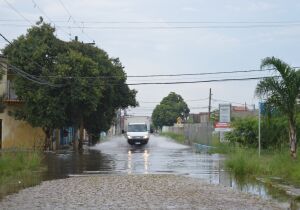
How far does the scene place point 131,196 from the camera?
1494cm

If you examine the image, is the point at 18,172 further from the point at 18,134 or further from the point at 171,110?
the point at 171,110

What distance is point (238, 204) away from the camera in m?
13.3

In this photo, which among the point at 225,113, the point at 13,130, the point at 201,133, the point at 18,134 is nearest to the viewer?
the point at 225,113

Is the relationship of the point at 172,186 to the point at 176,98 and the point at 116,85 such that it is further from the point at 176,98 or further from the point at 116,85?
the point at 176,98

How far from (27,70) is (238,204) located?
2918 centimetres

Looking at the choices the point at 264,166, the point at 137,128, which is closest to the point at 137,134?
the point at 137,128

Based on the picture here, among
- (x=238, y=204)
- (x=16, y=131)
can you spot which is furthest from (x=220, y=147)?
(x=238, y=204)

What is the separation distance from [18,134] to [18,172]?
80.3 feet

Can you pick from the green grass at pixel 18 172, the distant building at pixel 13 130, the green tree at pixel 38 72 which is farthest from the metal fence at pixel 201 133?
the green grass at pixel 18 172

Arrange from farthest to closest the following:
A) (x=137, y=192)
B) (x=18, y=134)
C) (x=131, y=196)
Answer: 1. (x=18, y=134)
2. (x=137, y=192)
3. (x=131, y=196)

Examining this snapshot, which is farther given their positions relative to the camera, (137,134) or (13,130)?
(137,134)

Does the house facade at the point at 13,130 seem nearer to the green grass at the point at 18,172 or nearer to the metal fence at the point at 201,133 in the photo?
the metal fence at the point at 201,133

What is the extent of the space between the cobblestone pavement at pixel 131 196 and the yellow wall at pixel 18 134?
26.5 meters

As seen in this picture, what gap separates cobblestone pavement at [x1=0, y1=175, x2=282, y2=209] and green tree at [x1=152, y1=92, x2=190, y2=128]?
390 ft
